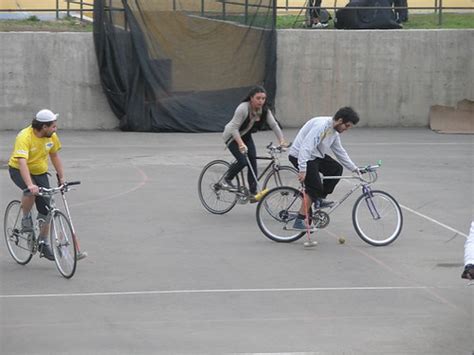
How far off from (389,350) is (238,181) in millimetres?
6333

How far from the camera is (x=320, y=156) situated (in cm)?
1187

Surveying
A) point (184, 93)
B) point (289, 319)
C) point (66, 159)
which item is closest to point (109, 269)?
point (289, 319)

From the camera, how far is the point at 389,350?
7723mm

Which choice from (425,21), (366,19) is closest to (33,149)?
(366,19)

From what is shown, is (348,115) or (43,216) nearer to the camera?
(43,216)

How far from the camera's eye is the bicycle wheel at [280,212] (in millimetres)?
11906

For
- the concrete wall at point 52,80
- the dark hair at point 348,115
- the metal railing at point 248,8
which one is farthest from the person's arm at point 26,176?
the concrete wall at point 52,80

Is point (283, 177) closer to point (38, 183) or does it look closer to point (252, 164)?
point (252, 164)

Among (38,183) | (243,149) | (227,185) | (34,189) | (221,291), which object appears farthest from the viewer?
(227,185)

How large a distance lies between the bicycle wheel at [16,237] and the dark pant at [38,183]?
0.85 feet

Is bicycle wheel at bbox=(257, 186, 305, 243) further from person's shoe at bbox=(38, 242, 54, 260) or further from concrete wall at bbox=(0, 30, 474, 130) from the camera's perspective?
concrete wall at bbox=(0, 30, 474, 130)

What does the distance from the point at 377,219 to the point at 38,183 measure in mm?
3873

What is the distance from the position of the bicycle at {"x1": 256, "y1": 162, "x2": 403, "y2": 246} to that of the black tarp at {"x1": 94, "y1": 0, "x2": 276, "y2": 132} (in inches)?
483

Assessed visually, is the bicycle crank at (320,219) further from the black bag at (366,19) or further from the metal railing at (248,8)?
the black bag at (366,19)
